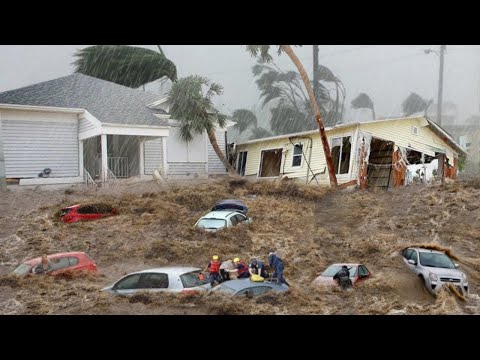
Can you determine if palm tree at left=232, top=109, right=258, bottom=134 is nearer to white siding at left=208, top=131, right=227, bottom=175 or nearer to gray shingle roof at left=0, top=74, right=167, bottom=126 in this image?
white siding at left=208, top=131, right=227, bottom=175

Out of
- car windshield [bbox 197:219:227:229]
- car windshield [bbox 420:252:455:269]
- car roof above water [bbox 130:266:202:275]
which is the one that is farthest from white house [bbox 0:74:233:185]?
car windshield [bbox 420:252:455:269]

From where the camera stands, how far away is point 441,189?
8039 mm

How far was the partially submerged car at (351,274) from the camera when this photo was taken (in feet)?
21.5

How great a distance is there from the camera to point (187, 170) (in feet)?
25.9

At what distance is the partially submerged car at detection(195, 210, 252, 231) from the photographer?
7.04 metres

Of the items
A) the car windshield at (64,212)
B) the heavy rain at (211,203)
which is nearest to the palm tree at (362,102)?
the heavy rain at (211,203)

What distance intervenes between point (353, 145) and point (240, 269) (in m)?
3.43

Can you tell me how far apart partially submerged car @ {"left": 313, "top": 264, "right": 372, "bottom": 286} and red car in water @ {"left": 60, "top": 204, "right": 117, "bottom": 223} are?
2945mm

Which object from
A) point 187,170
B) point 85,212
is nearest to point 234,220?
point 187,170

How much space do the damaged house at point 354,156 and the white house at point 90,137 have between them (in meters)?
0.83

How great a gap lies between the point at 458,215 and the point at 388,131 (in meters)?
2.39

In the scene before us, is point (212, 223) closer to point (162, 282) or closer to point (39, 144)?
point (162, 282)

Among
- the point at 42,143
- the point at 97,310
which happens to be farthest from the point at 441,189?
the point at 42,143

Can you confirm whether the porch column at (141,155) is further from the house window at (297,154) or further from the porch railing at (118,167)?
the house window at (297,154)
